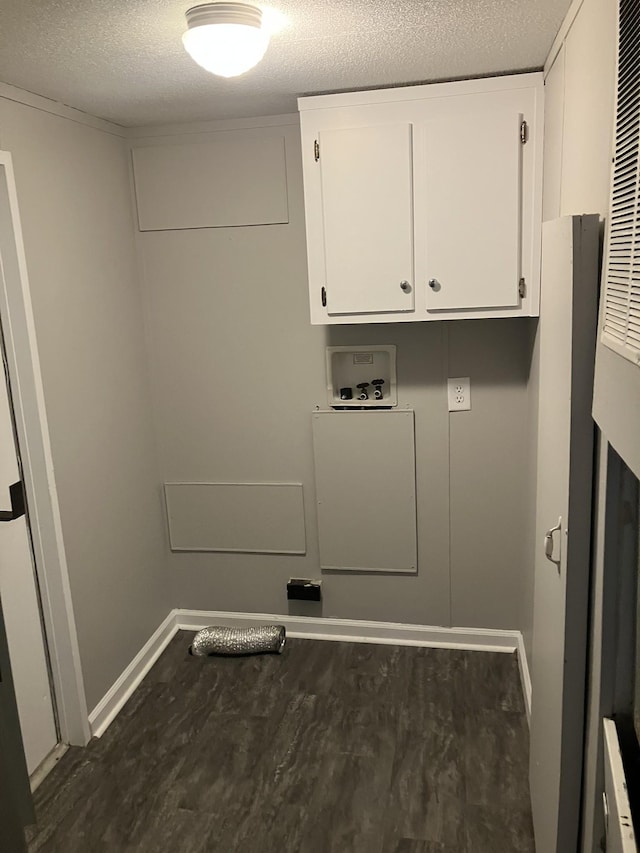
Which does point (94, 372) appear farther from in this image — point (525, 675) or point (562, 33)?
point (525, 675)

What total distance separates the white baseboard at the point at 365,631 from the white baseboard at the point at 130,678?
125 mm

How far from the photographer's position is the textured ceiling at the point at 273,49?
1.70m

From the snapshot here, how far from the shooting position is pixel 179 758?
8.35ft

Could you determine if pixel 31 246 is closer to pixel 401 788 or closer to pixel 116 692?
pixel 116 692

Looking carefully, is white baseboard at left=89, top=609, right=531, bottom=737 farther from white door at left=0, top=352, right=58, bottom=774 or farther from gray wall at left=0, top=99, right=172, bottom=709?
white door at left=0, top=352, right=58, bottom=774

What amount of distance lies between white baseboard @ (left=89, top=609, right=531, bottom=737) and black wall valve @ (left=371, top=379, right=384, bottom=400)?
109 centimetres

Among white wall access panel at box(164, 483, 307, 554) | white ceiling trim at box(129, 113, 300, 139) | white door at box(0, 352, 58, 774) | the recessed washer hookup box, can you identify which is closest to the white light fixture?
white ceiling trim at box(129, 113, 300, 139)

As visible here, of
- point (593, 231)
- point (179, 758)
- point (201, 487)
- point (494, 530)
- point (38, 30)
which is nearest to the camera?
point (593, 231)

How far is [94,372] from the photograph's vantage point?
274 cm

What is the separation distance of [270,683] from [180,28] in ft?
8.09

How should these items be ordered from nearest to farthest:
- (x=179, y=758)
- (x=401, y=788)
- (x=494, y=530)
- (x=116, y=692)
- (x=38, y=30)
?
(x=38, y=30)
(x=401, y=788)
(x=179, y=758)
(x=116, y=692)
(x=494, y=530)

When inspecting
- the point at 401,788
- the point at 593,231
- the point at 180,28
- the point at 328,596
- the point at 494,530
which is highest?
the point at 180,28

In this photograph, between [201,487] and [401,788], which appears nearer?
[401,788]

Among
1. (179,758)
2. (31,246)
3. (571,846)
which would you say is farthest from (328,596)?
(31,246)
